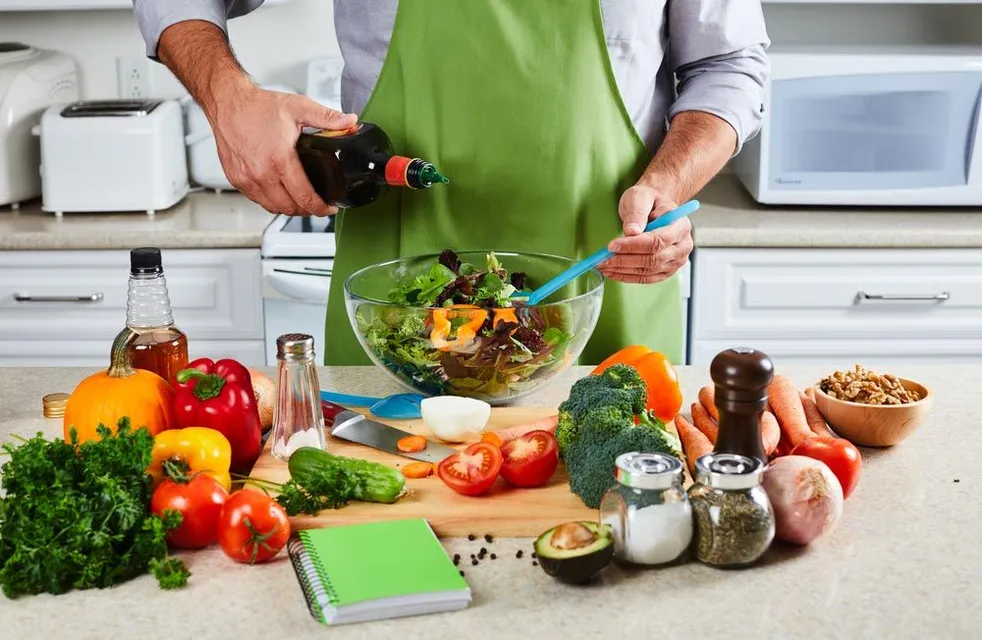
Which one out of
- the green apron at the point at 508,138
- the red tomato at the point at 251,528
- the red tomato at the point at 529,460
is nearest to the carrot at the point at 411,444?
the red tomato at the point at 529,460

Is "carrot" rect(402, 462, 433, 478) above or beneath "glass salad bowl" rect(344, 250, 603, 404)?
beneath

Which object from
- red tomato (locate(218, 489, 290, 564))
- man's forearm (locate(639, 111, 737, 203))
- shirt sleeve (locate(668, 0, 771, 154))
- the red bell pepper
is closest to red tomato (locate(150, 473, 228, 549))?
red tomato (locate(218, 489, 290, 564))

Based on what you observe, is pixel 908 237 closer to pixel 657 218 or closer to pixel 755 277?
pixel 755 277

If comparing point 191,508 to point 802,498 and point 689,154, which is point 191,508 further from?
point 689,154

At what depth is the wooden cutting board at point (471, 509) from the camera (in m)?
1.02

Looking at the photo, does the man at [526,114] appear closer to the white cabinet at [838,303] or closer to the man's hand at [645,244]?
the man's hand at [645,244]

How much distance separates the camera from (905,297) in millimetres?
2502

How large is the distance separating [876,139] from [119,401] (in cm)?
195

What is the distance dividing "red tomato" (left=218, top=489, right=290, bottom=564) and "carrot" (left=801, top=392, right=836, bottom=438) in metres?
0.58

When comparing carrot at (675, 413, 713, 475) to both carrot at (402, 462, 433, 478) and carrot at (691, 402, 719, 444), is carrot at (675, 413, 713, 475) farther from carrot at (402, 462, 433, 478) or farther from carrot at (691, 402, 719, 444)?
carrot at (402, 462, 433, 478)

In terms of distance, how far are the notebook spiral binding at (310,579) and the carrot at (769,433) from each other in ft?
1.51

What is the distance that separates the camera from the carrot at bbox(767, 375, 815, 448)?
117cm

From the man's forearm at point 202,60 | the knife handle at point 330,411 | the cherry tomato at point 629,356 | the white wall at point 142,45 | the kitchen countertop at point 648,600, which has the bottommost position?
the kitchen countertop at point 648,600

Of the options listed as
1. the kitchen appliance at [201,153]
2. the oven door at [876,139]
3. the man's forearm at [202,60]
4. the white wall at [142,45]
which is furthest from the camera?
the white wall at [142,45]
